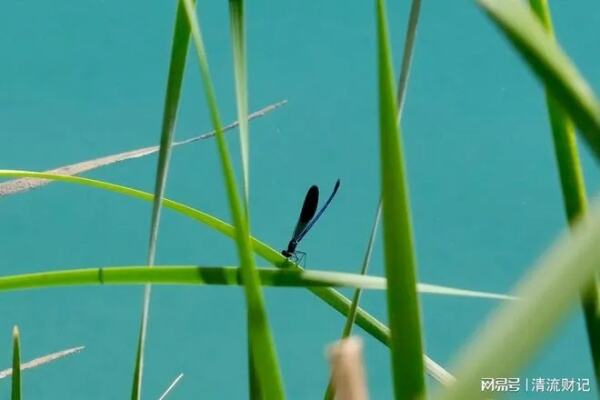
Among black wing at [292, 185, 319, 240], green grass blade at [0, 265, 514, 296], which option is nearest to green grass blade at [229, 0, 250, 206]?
green grass blade at [0, 265, 514, 296]

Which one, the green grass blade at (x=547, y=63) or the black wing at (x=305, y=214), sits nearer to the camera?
the green grass blade at (x=547, y=63)

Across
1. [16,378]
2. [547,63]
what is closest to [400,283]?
[547,63]

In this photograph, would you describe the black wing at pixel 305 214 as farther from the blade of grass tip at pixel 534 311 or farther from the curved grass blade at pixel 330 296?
the blade of grass tip at pixel 534 311

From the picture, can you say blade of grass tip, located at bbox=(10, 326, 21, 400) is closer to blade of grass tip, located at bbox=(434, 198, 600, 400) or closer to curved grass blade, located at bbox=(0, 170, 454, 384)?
curved grass blade, located at bbox=(0, 170, 454, 384)

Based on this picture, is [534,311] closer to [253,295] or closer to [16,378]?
[253,295]

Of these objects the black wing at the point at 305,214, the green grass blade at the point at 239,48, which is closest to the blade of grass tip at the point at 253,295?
the green grass blade at the point at 239,48

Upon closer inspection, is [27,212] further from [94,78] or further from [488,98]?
[488,98]

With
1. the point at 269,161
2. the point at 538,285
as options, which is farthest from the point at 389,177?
the point at 269,161
